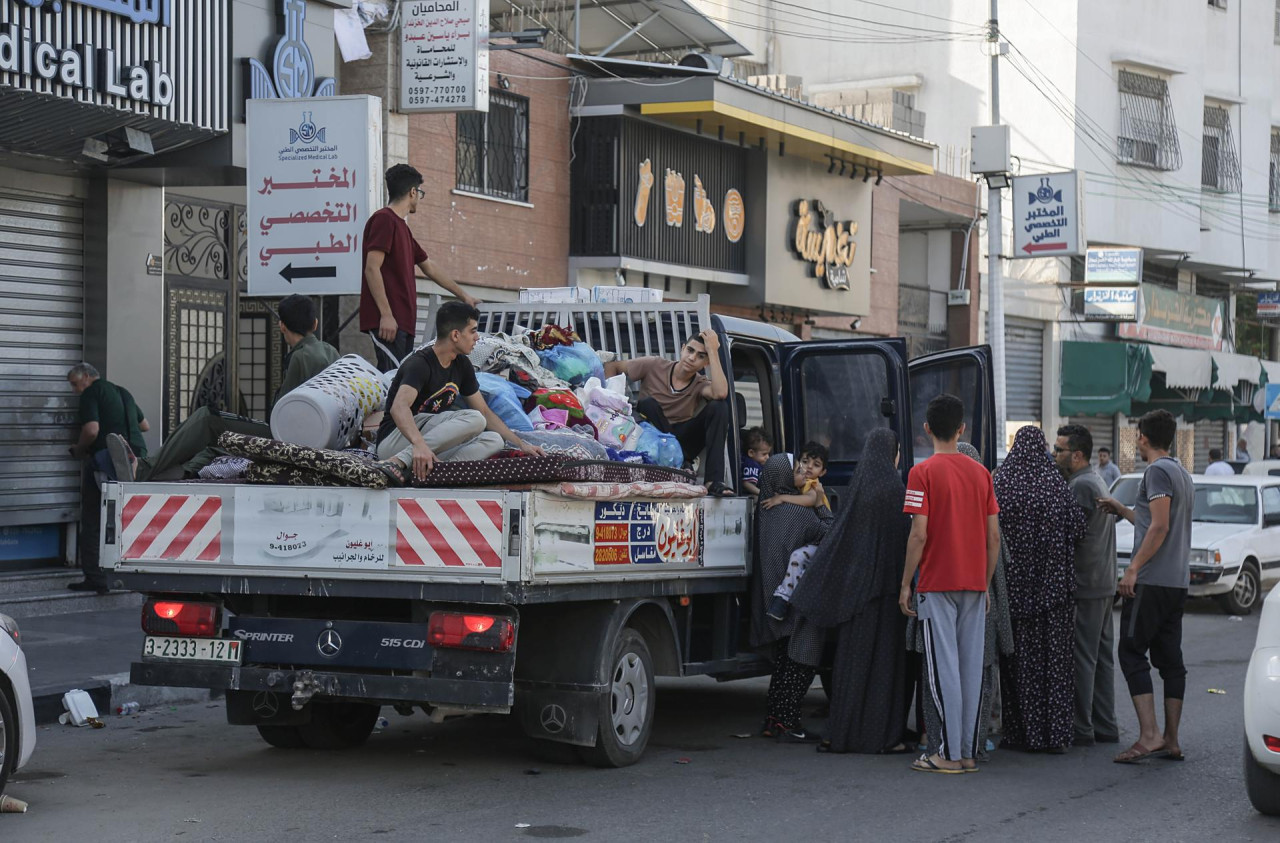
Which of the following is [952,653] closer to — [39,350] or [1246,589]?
[39,350]

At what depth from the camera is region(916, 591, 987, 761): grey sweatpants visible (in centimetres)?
811

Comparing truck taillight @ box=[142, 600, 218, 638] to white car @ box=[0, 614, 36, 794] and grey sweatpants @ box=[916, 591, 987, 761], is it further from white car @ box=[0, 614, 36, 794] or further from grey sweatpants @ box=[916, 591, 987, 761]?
grey sweatpants @ box=[916, 591, 987, 761]

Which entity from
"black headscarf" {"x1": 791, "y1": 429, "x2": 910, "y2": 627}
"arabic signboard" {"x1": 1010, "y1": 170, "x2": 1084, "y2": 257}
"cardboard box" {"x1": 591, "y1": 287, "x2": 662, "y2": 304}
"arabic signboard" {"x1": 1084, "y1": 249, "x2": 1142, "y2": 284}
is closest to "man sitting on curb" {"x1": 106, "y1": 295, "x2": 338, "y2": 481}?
"cardboard box" {"x1": 591, "y1": 287, "x2": 662, "y2": 304}

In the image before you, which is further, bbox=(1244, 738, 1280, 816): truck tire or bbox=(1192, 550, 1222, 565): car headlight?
bbox=(1192, 550, 1222, 565): car headlight

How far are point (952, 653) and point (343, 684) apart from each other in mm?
3030

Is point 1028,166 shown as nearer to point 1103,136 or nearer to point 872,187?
point 1103,136

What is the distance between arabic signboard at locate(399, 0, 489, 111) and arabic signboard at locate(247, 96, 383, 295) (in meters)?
3.77

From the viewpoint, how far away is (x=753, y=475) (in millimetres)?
9406

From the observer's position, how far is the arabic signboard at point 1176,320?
109 feet

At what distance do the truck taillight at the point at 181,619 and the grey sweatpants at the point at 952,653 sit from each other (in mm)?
3495

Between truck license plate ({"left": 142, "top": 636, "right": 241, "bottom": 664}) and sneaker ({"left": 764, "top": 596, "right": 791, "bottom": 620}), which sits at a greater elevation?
sneaker ({"left": 764, "top": 596, "right": 791, "bottom": 620})

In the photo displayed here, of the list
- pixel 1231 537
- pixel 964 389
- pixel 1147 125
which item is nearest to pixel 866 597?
pixel 964 389

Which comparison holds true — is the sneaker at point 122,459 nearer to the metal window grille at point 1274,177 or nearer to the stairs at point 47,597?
the stairs at point 47,597

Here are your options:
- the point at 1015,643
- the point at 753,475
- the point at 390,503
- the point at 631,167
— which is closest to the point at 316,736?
the point at 390,503
